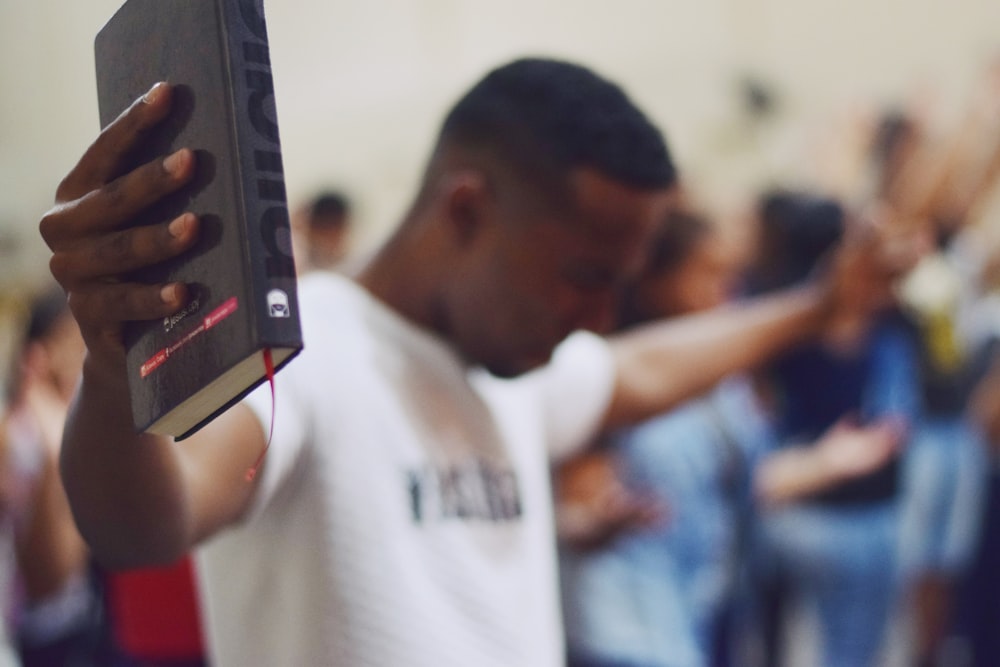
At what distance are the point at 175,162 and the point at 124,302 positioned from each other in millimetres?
74

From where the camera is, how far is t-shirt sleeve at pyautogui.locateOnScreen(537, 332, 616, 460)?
41.6 inches

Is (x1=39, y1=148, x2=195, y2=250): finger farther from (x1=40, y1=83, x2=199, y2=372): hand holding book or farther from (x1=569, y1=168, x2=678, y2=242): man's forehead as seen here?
(x1=569, y1=168, x2=678, y2=242): man's forehead

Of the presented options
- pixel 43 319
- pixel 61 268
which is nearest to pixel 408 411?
pixel 61 268

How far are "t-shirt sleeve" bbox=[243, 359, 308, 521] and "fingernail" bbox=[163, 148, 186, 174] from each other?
0.68 ft

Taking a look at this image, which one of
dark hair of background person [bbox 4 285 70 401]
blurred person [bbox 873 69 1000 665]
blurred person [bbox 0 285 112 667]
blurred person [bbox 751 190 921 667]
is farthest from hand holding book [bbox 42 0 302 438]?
blurred person [bbox 873 69 1000 665]

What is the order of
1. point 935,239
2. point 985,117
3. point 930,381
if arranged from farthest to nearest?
1. point 985,117
2. point 935,239
3. point 930,381

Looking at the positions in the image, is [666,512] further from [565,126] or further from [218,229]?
[218,229]

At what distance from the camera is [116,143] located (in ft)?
1.62

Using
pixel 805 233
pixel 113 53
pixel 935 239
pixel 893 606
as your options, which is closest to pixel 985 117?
pixel 935 239

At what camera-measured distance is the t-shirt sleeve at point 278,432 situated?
0.66 metres

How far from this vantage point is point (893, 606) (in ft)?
6.92

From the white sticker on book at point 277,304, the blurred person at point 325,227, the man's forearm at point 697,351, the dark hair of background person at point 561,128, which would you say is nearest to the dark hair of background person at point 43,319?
the blurred person at point 325,227

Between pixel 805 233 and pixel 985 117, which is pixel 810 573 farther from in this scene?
pixel 985 117

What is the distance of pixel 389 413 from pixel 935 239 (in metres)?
1.91
